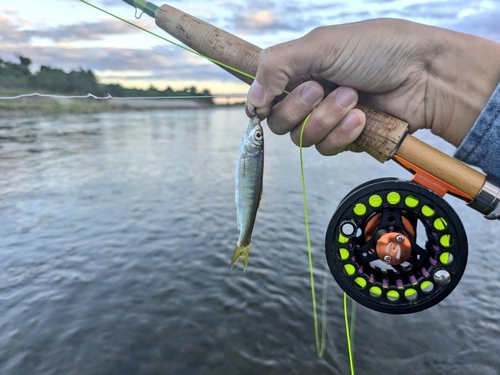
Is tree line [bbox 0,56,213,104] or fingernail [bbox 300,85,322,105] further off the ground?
fingernail [bbox 300,85,322,105]

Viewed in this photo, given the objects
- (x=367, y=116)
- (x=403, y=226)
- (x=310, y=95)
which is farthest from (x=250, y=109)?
(x=403, y=226)

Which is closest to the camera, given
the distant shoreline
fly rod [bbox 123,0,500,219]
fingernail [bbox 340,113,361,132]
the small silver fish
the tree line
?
fly rod [bbox 123,0,500,219]

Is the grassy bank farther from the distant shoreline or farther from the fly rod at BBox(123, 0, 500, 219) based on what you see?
the fly rod at BBox(123, 0, 500, 219)

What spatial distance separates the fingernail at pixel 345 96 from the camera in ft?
6.28

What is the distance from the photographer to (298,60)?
181 centimetres

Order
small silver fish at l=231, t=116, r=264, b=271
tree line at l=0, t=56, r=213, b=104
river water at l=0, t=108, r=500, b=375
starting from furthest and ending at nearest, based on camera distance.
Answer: tree line at l=0, t=56, r=213, b=104, river water at l=0, t=108, r=500, b=375, small silver fish at l=231, t=116, r=264, b=271

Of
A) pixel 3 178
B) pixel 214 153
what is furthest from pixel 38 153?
pixel 214 153

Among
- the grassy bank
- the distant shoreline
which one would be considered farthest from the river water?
the grassy bank

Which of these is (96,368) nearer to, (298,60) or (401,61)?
(298,60)

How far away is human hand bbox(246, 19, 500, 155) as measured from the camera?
1806mm

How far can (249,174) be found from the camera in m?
1.89

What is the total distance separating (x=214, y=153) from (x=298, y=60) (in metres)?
12.6

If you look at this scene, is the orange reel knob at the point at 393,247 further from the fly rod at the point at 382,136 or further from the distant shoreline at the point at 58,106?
the distant shoreline at the point at 58,106

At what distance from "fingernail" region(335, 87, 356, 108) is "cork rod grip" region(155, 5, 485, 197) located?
84mm
